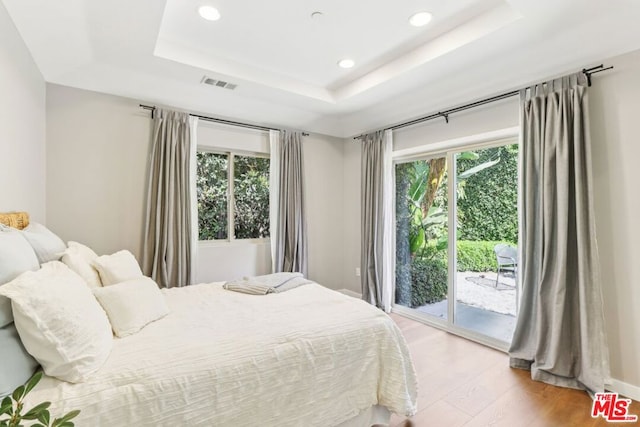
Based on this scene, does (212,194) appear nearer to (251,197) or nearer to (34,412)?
(251,197)

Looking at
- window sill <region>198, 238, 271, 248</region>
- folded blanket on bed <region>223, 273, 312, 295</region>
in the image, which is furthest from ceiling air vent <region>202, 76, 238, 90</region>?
folded blanket on bed <region>223, 273, 312, 295</region>

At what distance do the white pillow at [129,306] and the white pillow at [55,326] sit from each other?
0.30 metres

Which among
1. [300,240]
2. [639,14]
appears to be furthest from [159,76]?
[639,14]

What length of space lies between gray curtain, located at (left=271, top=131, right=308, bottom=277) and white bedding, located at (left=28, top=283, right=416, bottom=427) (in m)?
1.73

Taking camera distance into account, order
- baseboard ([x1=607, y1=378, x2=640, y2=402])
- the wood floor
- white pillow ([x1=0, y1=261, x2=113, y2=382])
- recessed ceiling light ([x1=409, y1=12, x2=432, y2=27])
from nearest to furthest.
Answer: white pillow ([x1=0, y1=261, x2=113, y2=382])
the wood floor
baseboard ([x1=607, y1=378, x2=640, y2=402])
recessed ceiling light ([x1=409, y1=12, x2=432, y2=27])

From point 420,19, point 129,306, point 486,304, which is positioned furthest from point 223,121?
point 486,304

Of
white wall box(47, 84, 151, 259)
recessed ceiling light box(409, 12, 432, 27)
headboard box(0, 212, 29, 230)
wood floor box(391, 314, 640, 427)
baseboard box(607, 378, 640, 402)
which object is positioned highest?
recessed ceiling light box(409, 12, 432, 27)

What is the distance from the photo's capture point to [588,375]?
6.95 ft

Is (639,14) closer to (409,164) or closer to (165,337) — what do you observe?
(409,164)

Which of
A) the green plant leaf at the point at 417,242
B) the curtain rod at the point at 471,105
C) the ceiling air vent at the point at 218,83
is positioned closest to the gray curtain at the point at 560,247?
the curtain rod at the point at 471,105

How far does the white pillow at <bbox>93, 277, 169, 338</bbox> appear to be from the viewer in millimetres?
1607

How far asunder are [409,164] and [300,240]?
1693mm

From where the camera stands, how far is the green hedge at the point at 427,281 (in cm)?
346

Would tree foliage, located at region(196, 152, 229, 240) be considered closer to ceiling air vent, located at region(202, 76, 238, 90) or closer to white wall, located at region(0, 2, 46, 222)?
ceiling air vent, located at region(202, 76, 238, 90)
